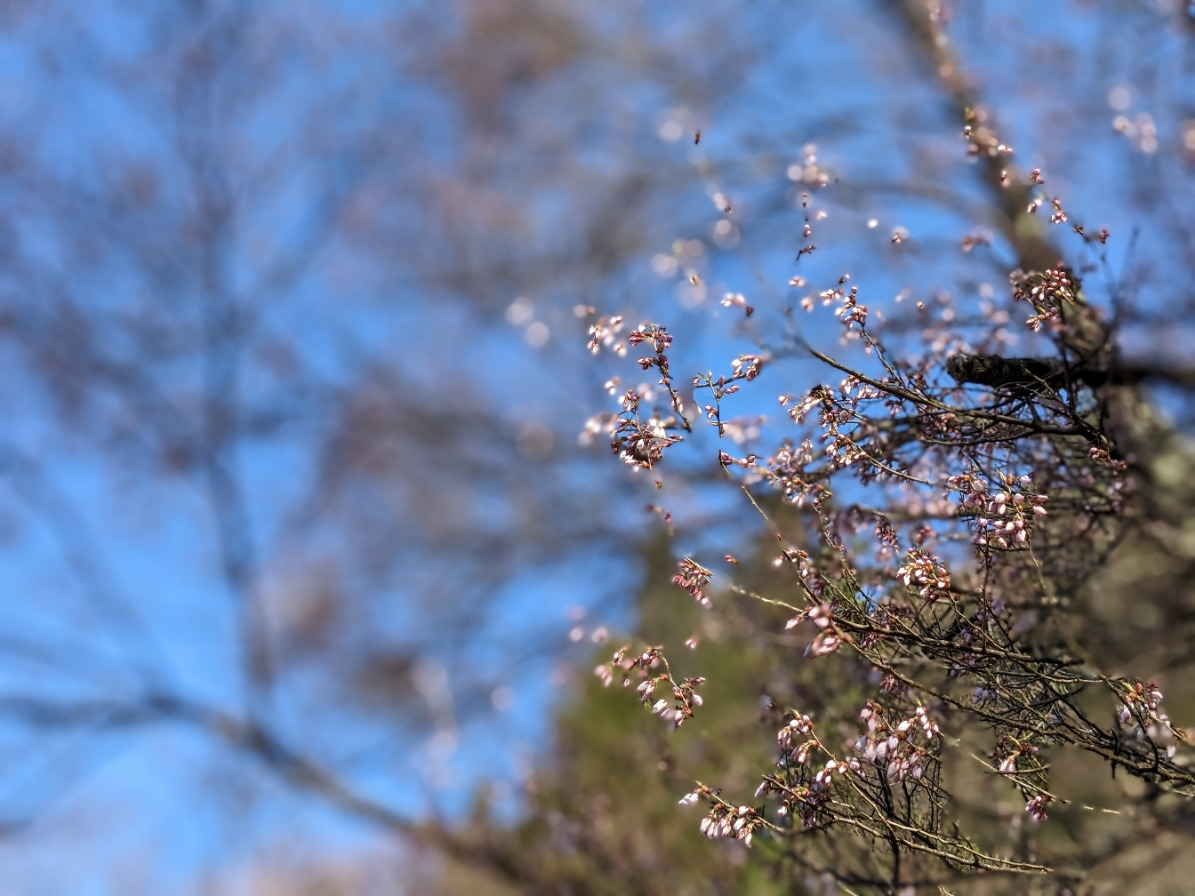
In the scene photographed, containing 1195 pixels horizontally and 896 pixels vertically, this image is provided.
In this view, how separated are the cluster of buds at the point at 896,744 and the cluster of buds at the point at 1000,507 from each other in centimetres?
45

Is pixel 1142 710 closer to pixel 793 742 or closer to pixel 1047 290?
pixel 793 742

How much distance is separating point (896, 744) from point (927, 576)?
38 centimetres

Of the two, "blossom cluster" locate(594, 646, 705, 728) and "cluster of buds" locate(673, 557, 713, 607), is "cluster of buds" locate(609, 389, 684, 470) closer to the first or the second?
"cluster of buds" locate(673, 557, 713, 607)

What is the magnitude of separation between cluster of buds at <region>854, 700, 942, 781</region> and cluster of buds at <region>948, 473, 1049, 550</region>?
45cm

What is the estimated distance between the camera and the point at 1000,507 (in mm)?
2102

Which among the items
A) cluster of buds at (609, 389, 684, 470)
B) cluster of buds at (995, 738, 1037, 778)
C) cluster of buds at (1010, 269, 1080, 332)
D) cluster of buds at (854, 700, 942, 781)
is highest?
cluster of buds at (1010, 269, 1080, 332)

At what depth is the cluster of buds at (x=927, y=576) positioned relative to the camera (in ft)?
6.73

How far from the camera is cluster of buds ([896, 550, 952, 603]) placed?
6.73 ft

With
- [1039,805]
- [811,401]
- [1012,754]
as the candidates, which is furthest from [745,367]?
[1039,805]

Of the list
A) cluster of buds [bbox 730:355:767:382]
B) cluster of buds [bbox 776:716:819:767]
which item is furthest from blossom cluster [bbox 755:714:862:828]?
cluster of buds [bbox 730:355:767:382]

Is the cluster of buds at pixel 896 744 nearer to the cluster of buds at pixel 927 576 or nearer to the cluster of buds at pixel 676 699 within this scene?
the cluster of buds at pixel 927 576

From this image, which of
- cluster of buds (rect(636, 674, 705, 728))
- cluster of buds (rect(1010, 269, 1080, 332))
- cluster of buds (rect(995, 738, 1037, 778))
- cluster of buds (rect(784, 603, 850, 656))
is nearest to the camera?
cluster of buds (rect(784, 603, 850, 656))

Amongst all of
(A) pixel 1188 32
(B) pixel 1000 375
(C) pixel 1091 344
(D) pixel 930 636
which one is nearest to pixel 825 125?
(A) pixel 1188 32

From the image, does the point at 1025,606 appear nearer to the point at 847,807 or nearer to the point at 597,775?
the point at 847,807
